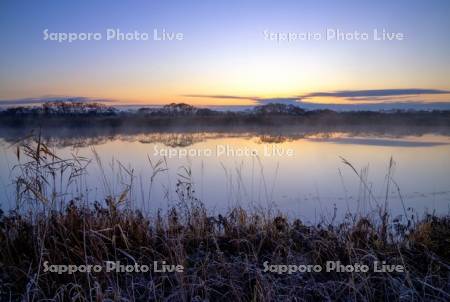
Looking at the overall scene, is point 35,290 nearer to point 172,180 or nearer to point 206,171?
point 172,180

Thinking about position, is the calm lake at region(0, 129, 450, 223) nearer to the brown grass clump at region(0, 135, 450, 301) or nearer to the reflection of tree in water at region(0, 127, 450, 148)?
the brown grass clump at region(0, 135, 450, 301)

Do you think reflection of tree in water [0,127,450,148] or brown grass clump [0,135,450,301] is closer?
brown grass clump [0,135,450,301]

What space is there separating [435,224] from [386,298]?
1.99 metres

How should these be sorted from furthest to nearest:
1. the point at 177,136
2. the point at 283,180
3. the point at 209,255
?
the point at 177,136 → the point at 283,180 → the point at 209,255

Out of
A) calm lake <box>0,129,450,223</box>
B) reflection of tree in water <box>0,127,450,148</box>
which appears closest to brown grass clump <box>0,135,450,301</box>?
calm lake <box>0,129,450,223</box>

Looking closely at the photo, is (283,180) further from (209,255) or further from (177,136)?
(177,136)

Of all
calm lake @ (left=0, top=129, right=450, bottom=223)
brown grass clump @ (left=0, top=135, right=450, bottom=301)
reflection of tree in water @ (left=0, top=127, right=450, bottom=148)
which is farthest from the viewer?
reflection of tree in water @ (left=0, top=127, right=450, bottom=148)

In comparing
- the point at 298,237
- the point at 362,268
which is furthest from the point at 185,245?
the point at 362,268

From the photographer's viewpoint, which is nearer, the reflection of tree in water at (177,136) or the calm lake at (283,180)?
the calm lake at (283,180)

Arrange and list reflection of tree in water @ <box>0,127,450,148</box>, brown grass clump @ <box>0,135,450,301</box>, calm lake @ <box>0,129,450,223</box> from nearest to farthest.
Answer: brown grass clump @ <box>0,135,450,301</box> < calm lake @ <box>0,129,450,223</box> < reflection of tree in water @ <box>0,127,450,148</box>

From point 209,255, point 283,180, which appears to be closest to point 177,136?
point 283,180

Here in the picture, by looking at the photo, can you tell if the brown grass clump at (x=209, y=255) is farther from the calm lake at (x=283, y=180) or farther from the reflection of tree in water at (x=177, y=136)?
the reflection of tree in water at (x=177, y=136)

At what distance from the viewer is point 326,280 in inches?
128

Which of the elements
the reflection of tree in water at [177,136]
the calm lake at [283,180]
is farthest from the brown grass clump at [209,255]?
the reflection of tree in water at [177,136]
